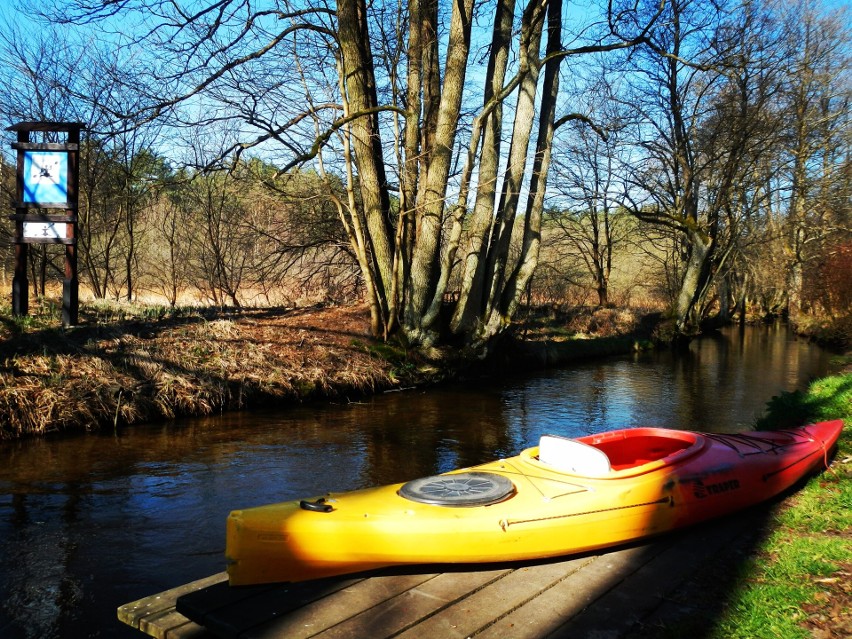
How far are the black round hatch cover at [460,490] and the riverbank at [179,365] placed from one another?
500 centimetres

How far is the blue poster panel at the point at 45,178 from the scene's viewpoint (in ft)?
28.8

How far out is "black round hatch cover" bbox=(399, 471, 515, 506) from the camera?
3.61 meters

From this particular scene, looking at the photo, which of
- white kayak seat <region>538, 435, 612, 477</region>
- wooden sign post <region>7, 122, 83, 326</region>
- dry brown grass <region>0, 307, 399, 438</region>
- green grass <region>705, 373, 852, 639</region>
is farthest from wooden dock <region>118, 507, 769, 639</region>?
wooden sign post <region>7, 122, 83, 326</region>

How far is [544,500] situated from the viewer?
367 centimetres

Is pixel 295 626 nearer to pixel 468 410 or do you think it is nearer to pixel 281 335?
pixel 468 410

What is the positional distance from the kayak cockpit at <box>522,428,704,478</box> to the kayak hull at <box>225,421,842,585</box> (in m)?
0.02

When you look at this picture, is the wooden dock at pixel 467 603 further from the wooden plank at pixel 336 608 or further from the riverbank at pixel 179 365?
the riverbank at pixel 179 365

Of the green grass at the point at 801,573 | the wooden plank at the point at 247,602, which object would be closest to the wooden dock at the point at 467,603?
the wooden plank at the point at 247,602

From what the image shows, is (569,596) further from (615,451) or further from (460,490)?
(615,451)

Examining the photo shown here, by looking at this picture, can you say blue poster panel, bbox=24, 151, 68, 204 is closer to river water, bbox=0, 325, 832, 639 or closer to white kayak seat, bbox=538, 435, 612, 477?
river water, bbox=0, 325, 832, 639

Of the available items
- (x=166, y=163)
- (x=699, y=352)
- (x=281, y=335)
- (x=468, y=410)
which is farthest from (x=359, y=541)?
(x=699, y=352)

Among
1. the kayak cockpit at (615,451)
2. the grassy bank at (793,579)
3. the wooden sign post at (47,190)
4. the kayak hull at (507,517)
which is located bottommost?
the grassy bank at (793,579)

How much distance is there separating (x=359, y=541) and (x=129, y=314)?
7.71m

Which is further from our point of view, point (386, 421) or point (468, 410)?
point (468, 410)
